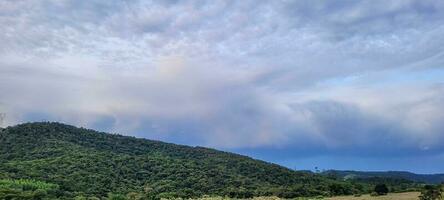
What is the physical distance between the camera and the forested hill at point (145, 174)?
137338mm

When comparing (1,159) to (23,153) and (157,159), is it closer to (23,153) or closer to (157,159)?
(23,153)

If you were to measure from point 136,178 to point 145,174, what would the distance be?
217 inches

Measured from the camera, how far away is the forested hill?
137338 mm

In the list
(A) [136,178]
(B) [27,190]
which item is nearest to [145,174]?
(A) [136,178]

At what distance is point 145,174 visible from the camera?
171m

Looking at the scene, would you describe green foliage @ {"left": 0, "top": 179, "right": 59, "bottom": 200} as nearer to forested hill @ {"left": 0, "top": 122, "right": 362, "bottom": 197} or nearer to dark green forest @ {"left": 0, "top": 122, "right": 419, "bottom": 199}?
dark green forest @ {"left": 0, "top": 122, "right": 419, "bottom": 199}

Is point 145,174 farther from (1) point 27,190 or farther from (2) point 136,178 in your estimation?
(1) point 27,190

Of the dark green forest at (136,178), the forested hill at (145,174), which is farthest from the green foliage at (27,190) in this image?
the forested hill at (145,174)

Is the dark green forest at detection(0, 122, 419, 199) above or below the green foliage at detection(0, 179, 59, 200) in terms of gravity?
above

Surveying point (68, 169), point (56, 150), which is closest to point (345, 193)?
point (68, 169)

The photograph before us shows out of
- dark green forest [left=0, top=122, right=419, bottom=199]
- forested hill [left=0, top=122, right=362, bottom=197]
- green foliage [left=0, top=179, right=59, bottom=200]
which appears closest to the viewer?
green foliage [left=0, top=179, right=59, bottom=200]

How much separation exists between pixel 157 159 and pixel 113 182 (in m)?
39.2

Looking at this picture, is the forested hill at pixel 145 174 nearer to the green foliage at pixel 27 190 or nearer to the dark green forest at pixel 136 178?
the dark green forest at pixel 136 178

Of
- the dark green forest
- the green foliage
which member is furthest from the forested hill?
the green foliage
